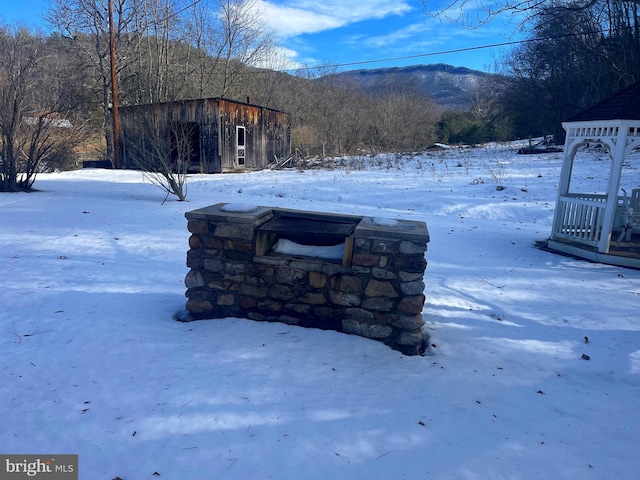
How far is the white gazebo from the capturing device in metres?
6.23

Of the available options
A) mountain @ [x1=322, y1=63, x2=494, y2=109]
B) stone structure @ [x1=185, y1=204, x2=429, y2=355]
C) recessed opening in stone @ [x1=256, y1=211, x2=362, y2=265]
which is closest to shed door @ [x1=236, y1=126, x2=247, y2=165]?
recessed opening in stone @ [x1=256, y1=211, x2=362, y2=265]

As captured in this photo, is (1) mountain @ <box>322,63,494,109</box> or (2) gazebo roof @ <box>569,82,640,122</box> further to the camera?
(1) mountain @ <box>322,63,494,109</box>

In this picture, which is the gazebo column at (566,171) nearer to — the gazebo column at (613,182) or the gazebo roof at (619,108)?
the gazebo roof at (619,108)

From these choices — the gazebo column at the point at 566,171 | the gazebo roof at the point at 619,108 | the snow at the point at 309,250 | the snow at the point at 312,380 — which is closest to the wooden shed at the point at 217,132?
the snow at the point at 312,380

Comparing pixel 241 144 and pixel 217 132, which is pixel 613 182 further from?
pixel 241 144

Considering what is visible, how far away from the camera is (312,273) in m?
3.53

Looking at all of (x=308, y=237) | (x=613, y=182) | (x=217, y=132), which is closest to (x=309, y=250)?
(x=308, y=237)

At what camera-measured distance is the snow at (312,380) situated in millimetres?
2211

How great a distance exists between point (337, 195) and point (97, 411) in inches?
389

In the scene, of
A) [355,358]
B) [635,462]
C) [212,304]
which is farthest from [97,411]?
[635,462]

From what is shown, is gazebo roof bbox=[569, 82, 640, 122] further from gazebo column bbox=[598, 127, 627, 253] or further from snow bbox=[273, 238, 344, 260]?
snow bbox=[273, 238, 344, 260]

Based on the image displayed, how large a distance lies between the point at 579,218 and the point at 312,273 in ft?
19.6

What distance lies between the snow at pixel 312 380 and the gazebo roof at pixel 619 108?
93.5 inches

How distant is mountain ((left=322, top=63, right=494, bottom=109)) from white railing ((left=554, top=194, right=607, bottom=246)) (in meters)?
36.3
